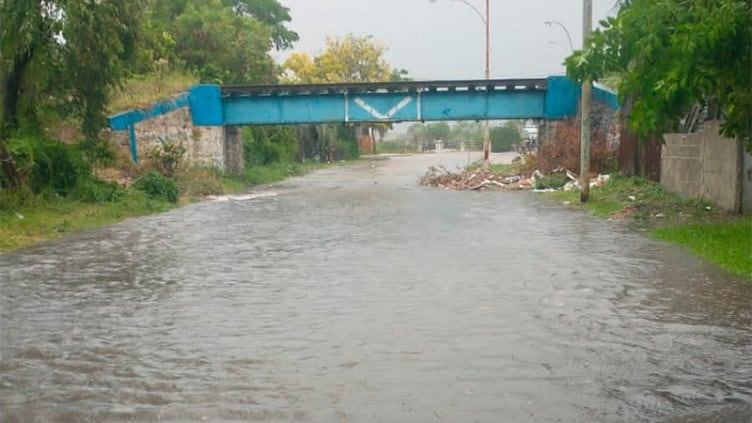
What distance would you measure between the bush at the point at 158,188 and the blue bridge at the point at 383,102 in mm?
9415

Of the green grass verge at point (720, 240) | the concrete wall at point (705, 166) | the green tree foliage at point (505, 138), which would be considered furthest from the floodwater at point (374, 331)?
the green tree foliage at point (505, 138)

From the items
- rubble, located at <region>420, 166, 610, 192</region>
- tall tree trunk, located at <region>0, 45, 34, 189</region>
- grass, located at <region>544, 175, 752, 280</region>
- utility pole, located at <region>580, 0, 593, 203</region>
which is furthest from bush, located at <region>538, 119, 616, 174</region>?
tall tree trunk, located at <region>0, 45, 34, 189</region>

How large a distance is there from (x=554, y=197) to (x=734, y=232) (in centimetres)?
1206

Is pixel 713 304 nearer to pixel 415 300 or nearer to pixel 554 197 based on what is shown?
pixel 415 300

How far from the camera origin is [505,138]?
97.3 metres

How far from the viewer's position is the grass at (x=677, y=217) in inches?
468

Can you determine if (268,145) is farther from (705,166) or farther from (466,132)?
(466,132)

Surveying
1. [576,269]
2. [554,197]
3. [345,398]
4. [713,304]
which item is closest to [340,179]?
[554,197]

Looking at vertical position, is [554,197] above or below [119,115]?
below

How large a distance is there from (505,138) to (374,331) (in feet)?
300

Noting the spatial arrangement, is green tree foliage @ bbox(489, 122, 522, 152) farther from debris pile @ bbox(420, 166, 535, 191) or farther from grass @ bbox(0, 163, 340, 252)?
grass @ bbox(0, 163, 340, 252)

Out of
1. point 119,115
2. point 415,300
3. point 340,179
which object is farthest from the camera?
point 340,179

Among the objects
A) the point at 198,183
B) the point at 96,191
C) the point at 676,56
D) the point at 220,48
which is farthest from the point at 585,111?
the point at 220,48

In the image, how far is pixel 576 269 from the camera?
1148 centimetres
